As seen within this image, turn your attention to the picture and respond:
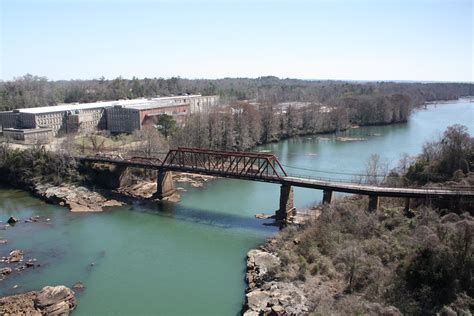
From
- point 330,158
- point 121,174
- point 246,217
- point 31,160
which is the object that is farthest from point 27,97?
point 246,217

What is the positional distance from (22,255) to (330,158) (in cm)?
4059

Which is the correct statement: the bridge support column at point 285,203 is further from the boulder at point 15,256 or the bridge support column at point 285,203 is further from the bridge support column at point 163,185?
the boulder at point 15,256

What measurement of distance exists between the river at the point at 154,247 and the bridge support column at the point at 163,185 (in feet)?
5.05

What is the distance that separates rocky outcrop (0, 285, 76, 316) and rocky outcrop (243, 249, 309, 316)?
8875 millimetres

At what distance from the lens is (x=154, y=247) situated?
28.7m

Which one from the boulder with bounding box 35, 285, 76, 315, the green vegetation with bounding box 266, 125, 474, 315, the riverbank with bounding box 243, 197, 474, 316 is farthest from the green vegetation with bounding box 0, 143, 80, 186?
the green vegetation with bounding box 266, 125, 474, 315

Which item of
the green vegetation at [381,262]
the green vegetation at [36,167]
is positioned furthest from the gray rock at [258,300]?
Result: the green vegetation at [36,167]

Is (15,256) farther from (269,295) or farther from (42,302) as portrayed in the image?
(269,295)

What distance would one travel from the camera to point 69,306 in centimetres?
2075

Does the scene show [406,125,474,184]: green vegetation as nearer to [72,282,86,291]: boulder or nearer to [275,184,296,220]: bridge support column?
A: [275,184,296,220]: bridge support column

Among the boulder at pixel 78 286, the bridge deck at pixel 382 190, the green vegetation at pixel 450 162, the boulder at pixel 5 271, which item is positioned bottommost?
the boulder at pixel 78 286

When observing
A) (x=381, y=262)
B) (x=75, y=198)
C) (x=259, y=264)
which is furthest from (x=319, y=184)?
(x=75, y=198)

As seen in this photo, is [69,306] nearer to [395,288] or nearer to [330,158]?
[395,288]

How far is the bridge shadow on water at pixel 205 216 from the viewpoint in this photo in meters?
32.1
